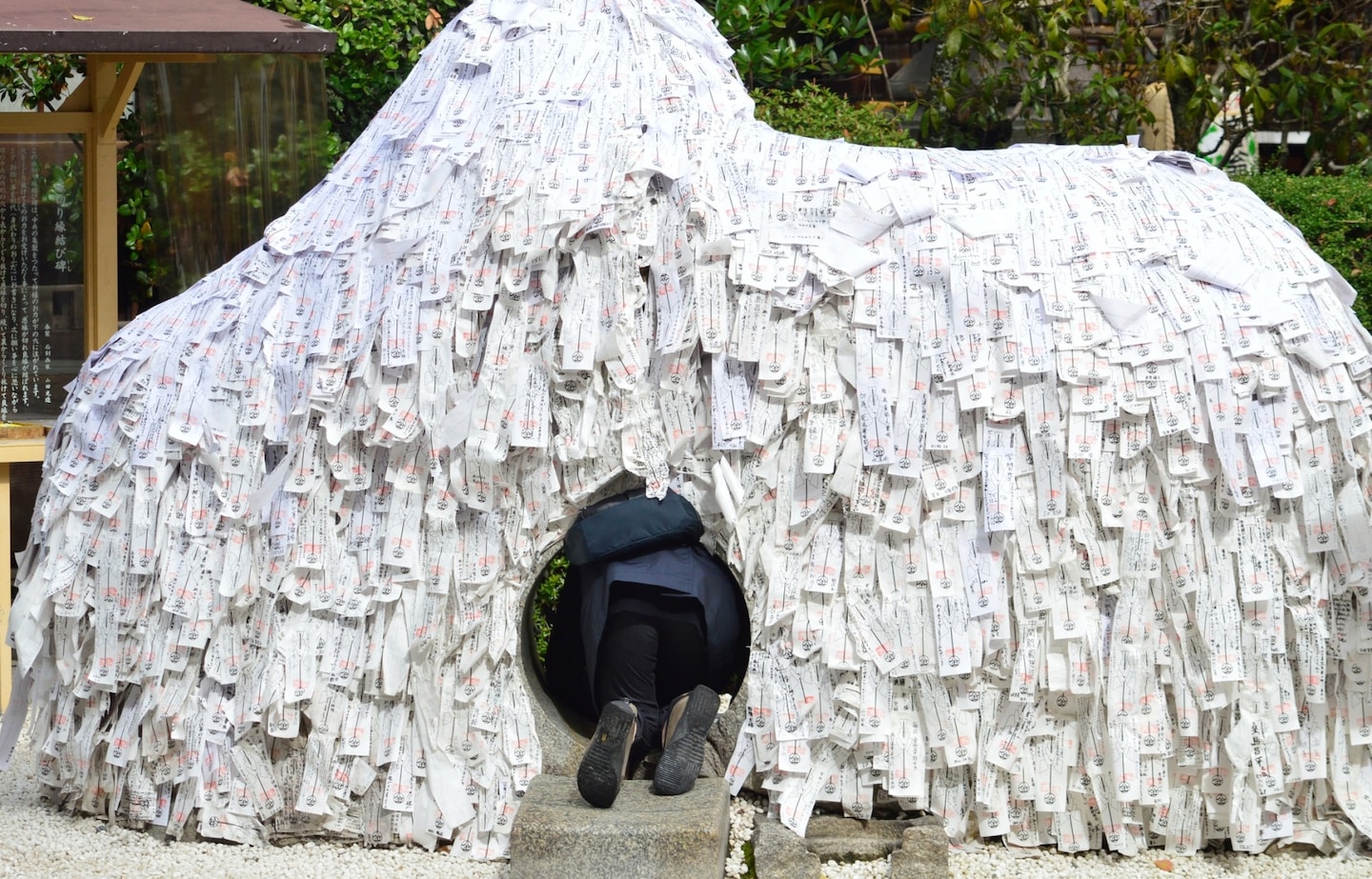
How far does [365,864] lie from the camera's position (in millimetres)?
4164

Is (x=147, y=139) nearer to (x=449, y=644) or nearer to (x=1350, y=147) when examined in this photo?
(x=449, y=644)

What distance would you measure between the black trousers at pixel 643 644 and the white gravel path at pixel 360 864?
358 millimetres

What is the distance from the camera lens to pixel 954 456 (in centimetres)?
409

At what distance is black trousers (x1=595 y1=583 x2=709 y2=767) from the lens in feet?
14.3

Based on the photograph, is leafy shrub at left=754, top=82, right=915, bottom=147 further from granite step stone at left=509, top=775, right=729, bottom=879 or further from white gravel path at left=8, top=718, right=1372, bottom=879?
granite step stone at left=509, top=775, right=729, bottom=879

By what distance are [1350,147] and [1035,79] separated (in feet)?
6.18

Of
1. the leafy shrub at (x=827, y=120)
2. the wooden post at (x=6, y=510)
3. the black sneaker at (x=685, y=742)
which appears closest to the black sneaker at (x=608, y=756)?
the black sneaker at (x=685, y=742)

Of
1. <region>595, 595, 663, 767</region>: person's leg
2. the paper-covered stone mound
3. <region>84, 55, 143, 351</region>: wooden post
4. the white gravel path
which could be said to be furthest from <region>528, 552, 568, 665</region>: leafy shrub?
<region>84, 55, 143, 351</region>: wooden post


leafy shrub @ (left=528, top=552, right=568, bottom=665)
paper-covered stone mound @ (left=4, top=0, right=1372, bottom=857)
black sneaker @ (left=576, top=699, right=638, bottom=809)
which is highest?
paper-covered stone mound @ (left=4, top=0, right=1372, bottom=857)

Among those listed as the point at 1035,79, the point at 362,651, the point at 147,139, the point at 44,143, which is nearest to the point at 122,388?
the point at 362,651

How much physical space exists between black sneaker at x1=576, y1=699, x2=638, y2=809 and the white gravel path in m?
0.39

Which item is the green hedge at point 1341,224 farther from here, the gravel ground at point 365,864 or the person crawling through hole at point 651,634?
the person crawling through hole at point 651,634

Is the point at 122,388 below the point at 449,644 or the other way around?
the other way around

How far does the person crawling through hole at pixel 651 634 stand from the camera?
13.3 feet
